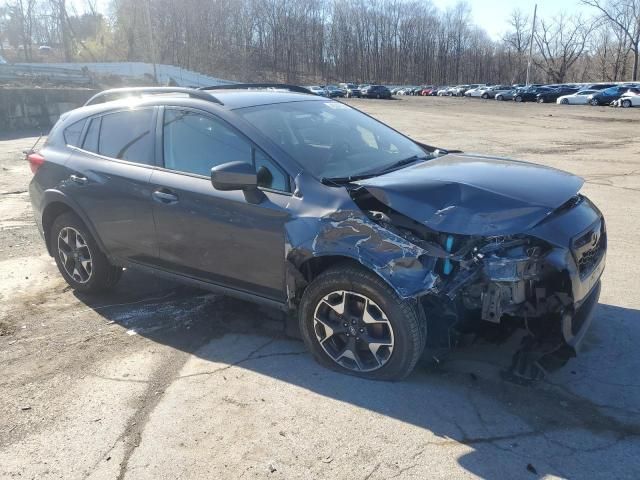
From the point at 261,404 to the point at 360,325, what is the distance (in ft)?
2.50

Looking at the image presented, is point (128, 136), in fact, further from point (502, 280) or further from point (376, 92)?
point (376, 92)

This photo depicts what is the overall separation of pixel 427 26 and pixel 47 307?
409ft

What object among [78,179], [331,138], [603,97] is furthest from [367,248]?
[603,97]

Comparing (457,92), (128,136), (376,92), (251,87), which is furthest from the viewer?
(457,92)

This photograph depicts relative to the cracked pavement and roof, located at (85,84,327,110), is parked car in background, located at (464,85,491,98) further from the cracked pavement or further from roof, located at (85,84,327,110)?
the cracked pavement

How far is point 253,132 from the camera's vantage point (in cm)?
389

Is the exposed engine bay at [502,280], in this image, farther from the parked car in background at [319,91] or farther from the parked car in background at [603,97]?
the parked car in background at [603,97]

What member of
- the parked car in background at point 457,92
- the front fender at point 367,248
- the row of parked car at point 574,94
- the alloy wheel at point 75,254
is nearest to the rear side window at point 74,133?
the alloy wheel at point 75,254

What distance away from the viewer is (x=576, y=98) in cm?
4881

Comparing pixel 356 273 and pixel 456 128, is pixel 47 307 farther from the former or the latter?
pixel 456 128

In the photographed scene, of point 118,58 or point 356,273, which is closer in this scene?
point 356,273

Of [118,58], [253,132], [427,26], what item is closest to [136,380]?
[253,132]

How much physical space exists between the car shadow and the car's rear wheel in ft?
1.19

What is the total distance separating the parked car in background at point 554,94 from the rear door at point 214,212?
184ft
